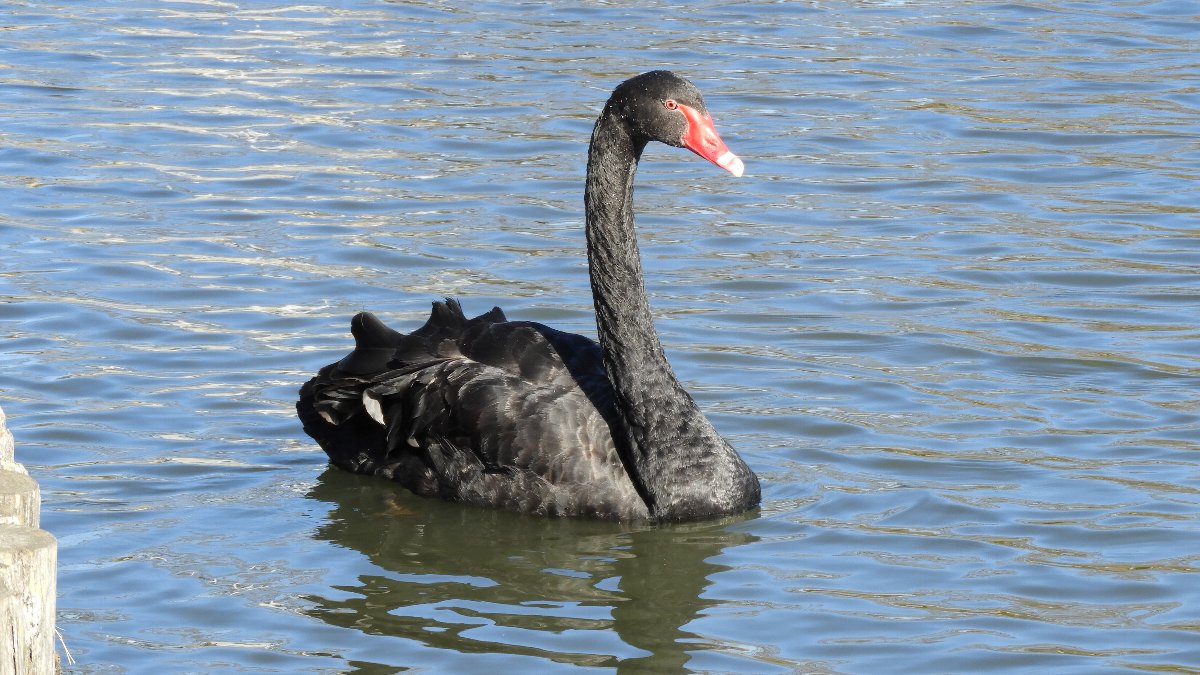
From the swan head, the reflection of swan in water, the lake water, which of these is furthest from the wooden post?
the swan head

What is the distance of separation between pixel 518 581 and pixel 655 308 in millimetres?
3509

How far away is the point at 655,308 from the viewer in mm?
10516

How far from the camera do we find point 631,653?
6535 mm

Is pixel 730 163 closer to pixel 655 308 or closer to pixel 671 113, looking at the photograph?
pixel 671 113

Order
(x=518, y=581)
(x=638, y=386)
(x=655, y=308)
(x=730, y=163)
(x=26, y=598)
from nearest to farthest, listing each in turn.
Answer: (x=26, y=598), (x=518, y=581), (x=730, y=163), (x=638, y=386), (x=655, y=308)

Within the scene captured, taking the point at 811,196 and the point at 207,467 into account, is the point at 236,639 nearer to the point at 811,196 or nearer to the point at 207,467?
the point at 207,467

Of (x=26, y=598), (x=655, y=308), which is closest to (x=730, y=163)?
(x=655, y=308)

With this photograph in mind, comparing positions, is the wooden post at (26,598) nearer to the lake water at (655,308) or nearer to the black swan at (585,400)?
the lake water at (655,308)

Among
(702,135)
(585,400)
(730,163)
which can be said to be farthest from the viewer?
(585,400)

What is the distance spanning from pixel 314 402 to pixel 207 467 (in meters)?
0.53

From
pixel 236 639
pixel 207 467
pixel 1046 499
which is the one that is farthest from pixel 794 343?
pixel 236 639

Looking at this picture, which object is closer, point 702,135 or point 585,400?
point 702,135

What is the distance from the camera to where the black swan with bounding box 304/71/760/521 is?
775 centimetres

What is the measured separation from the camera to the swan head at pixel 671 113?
25.2ft
